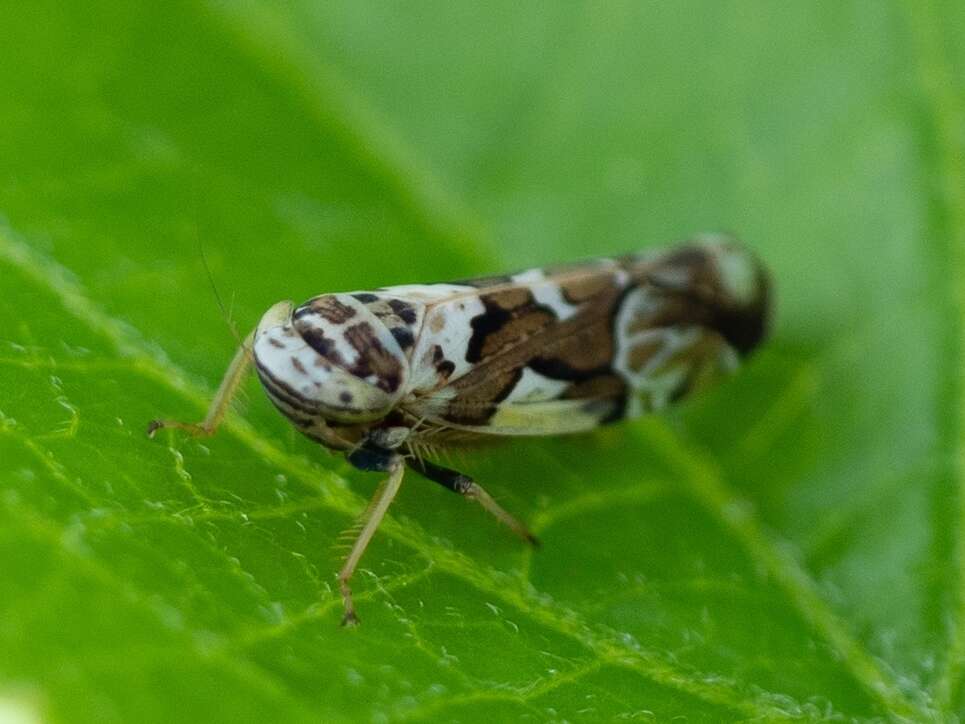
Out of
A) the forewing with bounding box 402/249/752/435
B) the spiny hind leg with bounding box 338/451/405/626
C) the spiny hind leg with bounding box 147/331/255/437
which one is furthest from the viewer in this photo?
the forewing with bounding box 402/249/752/435

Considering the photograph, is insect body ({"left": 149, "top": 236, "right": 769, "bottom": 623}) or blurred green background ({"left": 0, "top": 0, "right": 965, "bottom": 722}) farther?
insect body ({"left": 149, "top": 236, "right": 769, "bottom": 623})

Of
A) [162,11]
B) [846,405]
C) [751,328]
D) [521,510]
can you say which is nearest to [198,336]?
[521,510]

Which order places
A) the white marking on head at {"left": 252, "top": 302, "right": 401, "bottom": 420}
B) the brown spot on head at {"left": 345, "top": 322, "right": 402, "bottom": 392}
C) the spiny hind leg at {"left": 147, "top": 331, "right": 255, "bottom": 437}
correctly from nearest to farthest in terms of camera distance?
the spiny hind leg at {"left": 147, "top": 331, "right": 255, "bottom": 437} < the white marking on head at {"left": 252, "top": 302, "right": 401, "bottom": 420} < the brown spot on head at {"left": 345, "top": 322, "right": 402, "bottom": 392}

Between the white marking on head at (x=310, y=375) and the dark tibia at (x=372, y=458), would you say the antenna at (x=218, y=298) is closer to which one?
the white marking on head at (x=310, y=375)

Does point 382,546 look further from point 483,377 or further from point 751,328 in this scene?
point 751,328

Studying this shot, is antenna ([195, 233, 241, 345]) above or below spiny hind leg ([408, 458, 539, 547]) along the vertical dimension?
above

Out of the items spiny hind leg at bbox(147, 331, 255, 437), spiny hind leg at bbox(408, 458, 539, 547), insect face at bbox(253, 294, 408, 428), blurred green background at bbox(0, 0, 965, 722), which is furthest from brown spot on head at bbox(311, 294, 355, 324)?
spiny hind leg at bbox(408, 458, 539, 547)

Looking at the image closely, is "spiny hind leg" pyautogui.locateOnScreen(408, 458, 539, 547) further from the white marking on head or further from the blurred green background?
the white marking on head

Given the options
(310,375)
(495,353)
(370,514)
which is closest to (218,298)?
(310,375)
